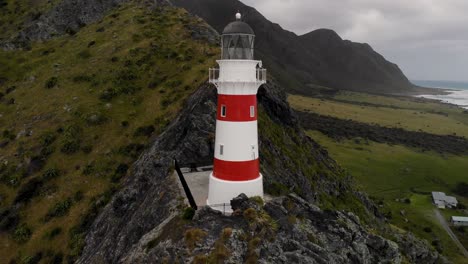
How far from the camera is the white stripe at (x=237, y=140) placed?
20.7m

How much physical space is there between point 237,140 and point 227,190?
326cm

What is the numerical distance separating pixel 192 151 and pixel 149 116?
12528mm

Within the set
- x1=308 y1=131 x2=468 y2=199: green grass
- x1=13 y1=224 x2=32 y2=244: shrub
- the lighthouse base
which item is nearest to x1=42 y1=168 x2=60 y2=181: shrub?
x1=13 y1=224 x2=32 y2=244: shrub

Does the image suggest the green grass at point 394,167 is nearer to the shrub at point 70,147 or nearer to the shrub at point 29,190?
the shrub at point 70,147

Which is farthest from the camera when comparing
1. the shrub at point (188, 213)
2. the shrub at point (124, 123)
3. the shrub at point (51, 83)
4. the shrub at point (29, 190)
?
the shrub at point (51, 83)

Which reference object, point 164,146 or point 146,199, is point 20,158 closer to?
point 164,146

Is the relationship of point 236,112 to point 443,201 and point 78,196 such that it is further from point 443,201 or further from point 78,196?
point 443,201

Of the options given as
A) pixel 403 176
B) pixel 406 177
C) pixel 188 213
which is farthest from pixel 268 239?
pixel 403 176

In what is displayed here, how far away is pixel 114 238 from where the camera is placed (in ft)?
87.0

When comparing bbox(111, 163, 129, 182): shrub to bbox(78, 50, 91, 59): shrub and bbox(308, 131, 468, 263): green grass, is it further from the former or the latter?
bbox(308, 131, 468, 263): green grass

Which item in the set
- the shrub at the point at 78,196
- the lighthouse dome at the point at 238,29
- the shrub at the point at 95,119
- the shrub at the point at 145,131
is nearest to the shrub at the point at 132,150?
the shrub at the point at 145,131

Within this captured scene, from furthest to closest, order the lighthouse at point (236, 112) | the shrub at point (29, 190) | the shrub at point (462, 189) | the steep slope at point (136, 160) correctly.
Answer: the shrub at point (462, 189) → the shrub at point (29, 190) → the steep slope at point (136, 160) → the lighthouse at point (236, 112)

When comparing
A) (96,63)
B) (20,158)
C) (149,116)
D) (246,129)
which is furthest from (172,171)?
(96,63)

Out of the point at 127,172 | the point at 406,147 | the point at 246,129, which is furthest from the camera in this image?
the point at 406,147
